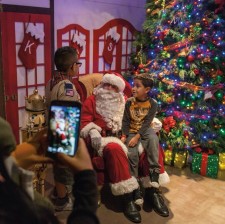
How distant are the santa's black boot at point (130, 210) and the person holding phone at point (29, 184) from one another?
73.2 inches

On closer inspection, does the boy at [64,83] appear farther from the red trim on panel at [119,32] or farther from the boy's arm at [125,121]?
the red trim on panel at [119,32]

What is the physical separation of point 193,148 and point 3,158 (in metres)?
3.08

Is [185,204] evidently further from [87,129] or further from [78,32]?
[78,32]

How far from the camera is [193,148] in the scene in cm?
366

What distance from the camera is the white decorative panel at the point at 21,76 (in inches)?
127

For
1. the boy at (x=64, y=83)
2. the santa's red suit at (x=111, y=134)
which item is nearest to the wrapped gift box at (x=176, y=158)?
the santa's red suit at (x=111, y=134)

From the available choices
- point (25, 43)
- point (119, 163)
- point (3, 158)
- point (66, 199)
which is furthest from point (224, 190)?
point (3, 158)

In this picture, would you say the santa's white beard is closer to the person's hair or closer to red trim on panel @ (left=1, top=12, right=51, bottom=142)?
red trim on panel @ (left=1, top=12, right=51, bottom=142)

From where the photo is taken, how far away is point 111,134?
3.00 m

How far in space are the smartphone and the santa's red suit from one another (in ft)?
5.54

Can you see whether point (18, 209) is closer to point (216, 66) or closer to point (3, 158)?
point (3, 158)

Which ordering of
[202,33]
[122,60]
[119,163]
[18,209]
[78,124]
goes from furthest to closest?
[122,60] < [202,33] < [119,163] < [78,124] < [18,209]

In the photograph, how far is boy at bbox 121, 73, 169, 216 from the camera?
2838 millimetres

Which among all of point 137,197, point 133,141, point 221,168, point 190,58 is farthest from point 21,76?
point 221,168
